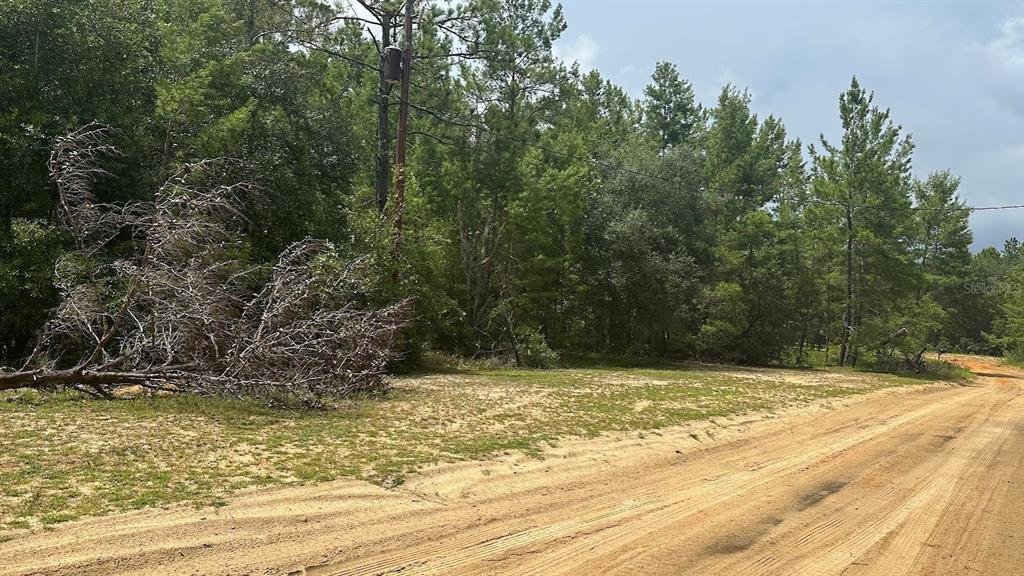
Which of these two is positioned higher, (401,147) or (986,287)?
(986,287)

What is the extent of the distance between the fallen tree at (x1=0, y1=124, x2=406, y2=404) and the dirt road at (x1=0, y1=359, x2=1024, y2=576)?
4268 millimetres

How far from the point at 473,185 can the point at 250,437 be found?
2145cm

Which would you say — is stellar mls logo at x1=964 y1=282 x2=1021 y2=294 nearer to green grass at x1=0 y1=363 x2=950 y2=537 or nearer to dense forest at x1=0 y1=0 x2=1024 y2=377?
dense forest at x1=0 y1=0 x2=1024 y2=377

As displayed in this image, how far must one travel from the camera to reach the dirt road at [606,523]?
432 centimetres

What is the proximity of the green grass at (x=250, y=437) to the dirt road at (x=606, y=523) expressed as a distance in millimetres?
474

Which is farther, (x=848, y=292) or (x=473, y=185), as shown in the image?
(x=848, y=292)

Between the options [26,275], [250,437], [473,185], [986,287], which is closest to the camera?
[250,437]

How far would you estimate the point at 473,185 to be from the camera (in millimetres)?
28109

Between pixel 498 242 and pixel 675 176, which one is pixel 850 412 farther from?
pixel 675 176

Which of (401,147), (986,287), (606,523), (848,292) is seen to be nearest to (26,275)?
(401,147)

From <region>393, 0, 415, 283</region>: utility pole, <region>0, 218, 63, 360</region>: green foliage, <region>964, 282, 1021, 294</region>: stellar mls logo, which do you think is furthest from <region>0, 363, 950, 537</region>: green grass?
<region>964, 282, 1021, 294</region>: stellar mls logo

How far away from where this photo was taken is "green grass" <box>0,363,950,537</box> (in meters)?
5.33

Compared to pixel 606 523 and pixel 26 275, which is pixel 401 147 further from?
pixel 606 523

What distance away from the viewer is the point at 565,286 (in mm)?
27922
